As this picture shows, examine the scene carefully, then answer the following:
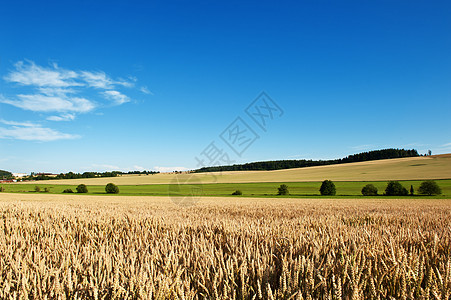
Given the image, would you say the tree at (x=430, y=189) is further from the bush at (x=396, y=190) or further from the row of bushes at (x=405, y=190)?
the bush at (x=396, y=190)

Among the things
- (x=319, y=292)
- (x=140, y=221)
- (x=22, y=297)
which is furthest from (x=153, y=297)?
(x=140, y=221)

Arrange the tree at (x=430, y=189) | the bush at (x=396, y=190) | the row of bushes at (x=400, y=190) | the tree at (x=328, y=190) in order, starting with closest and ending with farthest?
the tree at (x=430, y=189) → the row of bushes at (x=400, y=190) → the bush at (x=396, y=190) → the tree at (x=328, y=190)

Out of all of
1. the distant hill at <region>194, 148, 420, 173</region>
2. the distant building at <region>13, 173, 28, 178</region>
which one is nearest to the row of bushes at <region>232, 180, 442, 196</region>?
the distant hill at <region>194, 148, 420, 173</region>

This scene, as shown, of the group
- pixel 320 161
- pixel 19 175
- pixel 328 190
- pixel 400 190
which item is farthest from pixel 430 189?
pixel 19 175

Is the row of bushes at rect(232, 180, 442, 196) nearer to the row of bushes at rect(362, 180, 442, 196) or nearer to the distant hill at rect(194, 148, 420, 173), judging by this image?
the row of bushes at rect(362, 180, 442, 196)

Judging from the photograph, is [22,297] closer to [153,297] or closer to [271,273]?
[153,297]

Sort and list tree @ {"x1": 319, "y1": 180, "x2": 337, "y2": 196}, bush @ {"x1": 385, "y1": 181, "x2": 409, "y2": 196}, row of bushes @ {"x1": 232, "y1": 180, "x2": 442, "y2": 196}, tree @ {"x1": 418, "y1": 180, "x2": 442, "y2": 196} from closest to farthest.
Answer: tree @ {"x1": 418, "y1": 180, "x2": 442, "y2": 196}
row of bushes @ {"x1": 232, "y1": 180, "x2": 442, "y2": 196}
bush @ {"x1": 385, "y1": 181, "x2": 409, "y2": 196}
tree @ {"x1": 319, "y1": 180, "x2": 337, "y2": 196}

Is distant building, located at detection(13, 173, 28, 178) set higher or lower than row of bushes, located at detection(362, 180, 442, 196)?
higher

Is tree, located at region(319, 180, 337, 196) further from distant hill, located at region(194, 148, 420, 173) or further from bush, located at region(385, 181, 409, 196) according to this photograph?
distant hill, located at region(194, 148, 420, 173)

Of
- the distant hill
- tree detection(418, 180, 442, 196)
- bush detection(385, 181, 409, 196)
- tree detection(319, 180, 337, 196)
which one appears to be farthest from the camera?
the distant hill

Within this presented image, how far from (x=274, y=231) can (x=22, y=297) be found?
122 inches

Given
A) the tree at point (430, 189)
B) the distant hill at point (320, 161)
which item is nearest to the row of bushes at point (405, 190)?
the tree at point (430, 189)

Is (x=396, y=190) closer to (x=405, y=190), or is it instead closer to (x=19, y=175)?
(x=405, y=190)

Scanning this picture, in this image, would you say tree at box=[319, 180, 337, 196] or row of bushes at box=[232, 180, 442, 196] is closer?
row of bushes at box=[232, 180, 442, 196]
